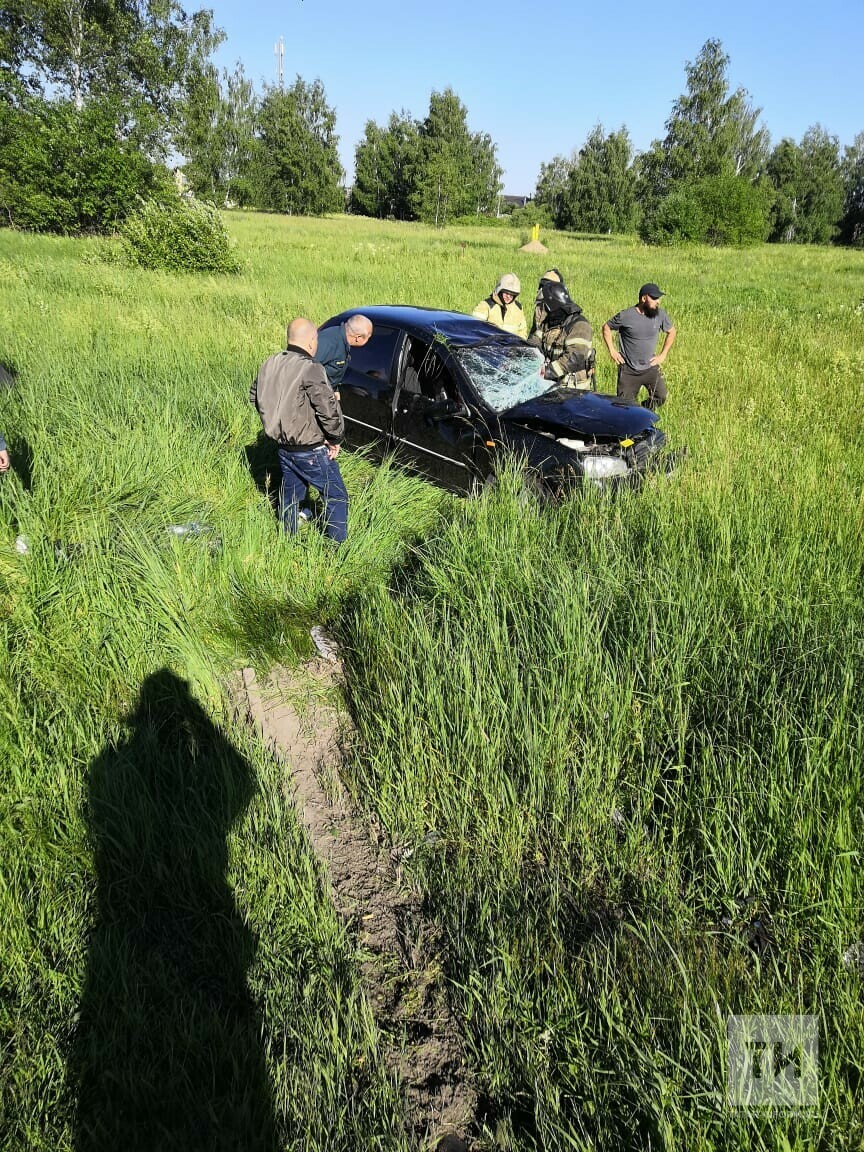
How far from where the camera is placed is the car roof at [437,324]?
591 centimetres

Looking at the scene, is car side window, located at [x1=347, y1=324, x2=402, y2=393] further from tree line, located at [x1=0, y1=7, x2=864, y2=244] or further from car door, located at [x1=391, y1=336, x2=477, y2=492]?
tree line, located at [x1=0, y1=7, x2=864, y2=244]

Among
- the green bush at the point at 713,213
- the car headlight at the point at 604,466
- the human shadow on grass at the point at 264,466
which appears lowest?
the human shadow on grass at the point at 264,466

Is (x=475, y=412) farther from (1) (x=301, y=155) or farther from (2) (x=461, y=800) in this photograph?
(1) (x=301, y=155)

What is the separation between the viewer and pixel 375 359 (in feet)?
20.5

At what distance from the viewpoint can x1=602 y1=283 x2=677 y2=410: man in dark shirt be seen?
712 cm

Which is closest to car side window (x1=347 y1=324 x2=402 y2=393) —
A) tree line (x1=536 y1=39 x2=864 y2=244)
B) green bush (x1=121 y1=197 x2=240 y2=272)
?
green bush (x1=121 y1=197 x2=240 y2=272)

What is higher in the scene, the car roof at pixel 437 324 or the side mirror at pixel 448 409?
the car roof at pixel 437 324

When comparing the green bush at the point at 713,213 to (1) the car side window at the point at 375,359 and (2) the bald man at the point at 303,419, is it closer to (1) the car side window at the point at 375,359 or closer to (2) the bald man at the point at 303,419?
(1) the car side window at the point at 375,359

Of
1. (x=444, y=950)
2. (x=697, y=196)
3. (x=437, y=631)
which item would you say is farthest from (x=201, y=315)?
(x=697, y=196)

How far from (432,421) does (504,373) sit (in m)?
0.83

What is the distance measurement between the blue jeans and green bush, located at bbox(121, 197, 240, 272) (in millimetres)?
15007

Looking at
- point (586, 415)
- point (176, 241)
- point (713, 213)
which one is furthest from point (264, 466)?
point (713, 213)

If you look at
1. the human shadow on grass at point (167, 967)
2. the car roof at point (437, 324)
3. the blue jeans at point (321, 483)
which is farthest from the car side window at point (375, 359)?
the human shadow on grass at point (167, 967)

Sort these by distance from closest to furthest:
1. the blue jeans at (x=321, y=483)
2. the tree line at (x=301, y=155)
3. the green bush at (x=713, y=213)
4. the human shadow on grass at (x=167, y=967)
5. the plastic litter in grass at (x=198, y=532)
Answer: the human shadow on grass at (x=167, y=967) < the plastic litter in grass at (x=198, y=532) < the blue jeans at (x=321, y=483) < the tree line at (x=301, y=155) < the green bush at (x=713, y=213)
